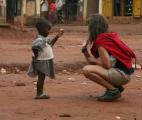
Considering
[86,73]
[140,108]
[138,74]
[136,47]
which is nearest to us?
[140,108]

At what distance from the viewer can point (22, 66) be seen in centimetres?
1308

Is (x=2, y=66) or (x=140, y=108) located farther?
(x=2, y=66)

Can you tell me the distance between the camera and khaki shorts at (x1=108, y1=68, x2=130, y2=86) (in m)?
Answer: 8.33

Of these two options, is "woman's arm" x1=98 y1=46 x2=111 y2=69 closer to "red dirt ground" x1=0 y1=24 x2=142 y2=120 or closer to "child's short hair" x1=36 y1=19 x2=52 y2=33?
"red dirt ground" x1=0 y1=24 x2=142 y2=120

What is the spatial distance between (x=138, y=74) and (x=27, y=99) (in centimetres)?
415

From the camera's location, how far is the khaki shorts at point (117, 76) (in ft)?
27.3

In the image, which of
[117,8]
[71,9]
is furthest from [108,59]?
[71,9]

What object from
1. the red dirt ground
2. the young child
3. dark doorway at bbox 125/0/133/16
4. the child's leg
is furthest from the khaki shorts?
dark doorway at bbox 125/0/133/16

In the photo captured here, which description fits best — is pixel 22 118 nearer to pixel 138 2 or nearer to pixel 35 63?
pixel 35 63

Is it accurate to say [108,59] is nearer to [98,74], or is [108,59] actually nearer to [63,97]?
[98,74]

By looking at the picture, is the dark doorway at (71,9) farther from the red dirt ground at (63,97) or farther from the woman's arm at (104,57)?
the woman's arm at (104,57)

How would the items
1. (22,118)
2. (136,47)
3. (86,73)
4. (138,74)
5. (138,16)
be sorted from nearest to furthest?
(22,118), (86,73), (138,74), (136,47), (138,16)

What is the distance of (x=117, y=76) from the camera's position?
8336 mm

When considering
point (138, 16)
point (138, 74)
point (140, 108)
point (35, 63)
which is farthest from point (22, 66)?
point (138, 16)
